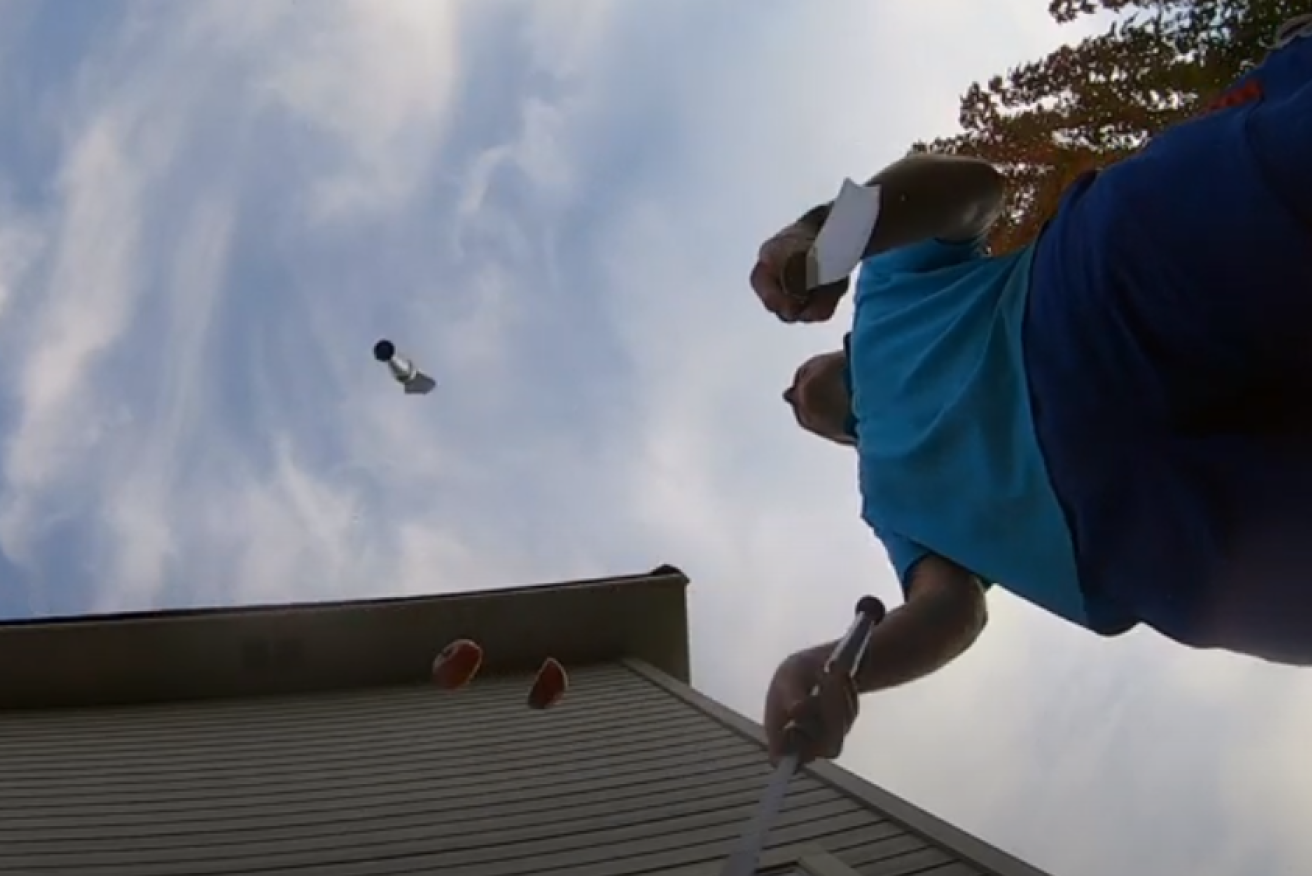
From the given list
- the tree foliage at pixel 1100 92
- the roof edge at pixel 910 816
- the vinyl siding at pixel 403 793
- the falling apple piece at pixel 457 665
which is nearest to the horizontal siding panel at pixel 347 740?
the vinyl siding at pixel 403 793

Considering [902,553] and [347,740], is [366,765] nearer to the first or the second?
[347,740]

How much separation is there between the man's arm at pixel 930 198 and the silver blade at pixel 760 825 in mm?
665

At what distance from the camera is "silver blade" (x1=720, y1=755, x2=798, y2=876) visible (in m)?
1.34

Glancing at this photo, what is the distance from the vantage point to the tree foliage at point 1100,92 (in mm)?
4457

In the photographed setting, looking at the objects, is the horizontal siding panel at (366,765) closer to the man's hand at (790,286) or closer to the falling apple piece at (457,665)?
the falling apple piece at (457,665)

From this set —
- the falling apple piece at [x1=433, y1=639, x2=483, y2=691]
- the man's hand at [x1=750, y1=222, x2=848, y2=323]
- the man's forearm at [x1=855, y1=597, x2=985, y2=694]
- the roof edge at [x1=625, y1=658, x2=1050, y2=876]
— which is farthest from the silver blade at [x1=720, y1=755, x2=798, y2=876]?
the falling apple piece at [x1=433, y1=639, x2=483, y2=691]

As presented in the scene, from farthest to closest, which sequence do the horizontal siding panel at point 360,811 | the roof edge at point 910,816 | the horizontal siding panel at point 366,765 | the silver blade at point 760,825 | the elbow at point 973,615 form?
the horizontal siding panel at point 366,765 → the horizontal siding panel at point 360,811 → the roof edge at point 910,816 → the elbow at point 973,615 → the silver blade at point 760,825

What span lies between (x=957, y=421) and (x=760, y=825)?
1.90 feet

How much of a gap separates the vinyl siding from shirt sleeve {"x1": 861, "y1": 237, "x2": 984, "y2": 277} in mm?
2179

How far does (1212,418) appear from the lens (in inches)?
46.7

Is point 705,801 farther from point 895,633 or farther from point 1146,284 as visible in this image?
point 1146,284

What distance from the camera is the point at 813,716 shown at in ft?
4.77

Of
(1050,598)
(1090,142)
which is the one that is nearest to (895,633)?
(1050,598)

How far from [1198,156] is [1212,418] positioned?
284 millimetres
